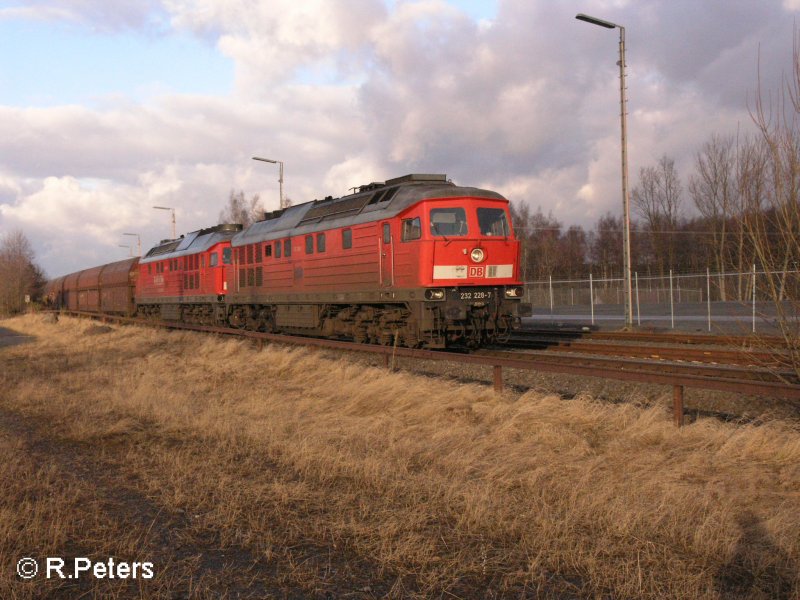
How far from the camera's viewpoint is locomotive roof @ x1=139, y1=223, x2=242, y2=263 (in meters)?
25.4

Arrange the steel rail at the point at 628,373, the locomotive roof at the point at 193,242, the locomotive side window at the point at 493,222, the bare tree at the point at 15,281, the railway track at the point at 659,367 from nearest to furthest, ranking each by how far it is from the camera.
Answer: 1. the steel rail at the point at 628,373
2. the railway track at the point at 659,367
3. the locomotive side window at the point at 493,222
4. the locomotive roof at the point at 193,242
5. the bare tree at the point at 15,281

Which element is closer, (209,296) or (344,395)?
(344,395)

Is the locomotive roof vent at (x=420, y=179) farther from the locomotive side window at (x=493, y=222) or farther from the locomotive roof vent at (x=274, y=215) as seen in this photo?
the locomotive roof vent at (x=274, y=215)

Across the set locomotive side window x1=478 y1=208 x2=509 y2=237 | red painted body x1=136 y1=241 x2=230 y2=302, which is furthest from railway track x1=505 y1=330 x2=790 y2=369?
red painted body x1=136 y1=241 x2=230 y2=302

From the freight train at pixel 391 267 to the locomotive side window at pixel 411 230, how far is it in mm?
24

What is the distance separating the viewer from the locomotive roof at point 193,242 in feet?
83.3

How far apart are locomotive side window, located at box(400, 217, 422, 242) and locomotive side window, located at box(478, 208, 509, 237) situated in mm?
1475

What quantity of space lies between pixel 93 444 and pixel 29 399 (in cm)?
381

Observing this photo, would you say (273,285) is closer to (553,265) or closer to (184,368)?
(184,368)

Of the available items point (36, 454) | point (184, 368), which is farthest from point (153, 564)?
point (184, 368)

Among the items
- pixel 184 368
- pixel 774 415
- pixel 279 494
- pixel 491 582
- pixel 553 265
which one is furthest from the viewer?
pixel 553 265

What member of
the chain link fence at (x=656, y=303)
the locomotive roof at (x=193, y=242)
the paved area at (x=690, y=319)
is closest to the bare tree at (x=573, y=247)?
the chain link fence at (x=656, y=303)

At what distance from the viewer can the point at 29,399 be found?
10305 millimetres

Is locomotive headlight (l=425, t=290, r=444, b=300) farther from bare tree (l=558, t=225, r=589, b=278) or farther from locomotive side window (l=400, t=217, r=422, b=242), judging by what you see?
bare tree (l=558, t=225, r=589, b=278)
